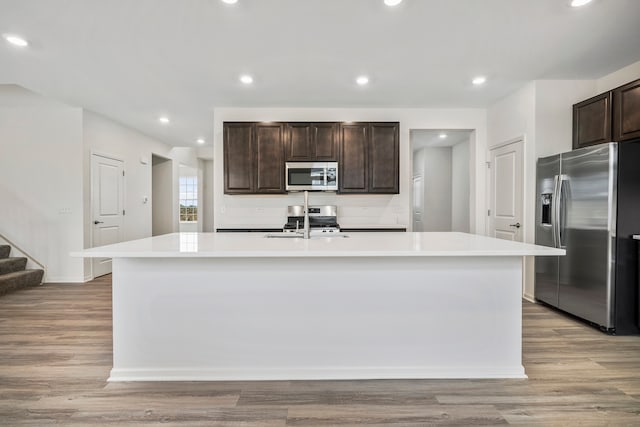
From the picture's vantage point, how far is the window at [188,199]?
980cm

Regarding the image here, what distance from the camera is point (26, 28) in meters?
2.63

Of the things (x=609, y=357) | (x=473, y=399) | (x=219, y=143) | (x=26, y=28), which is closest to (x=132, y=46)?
(x=26, y=28)

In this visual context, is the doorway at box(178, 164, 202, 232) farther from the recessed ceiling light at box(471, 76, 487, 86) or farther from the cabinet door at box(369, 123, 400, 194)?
the recessed ceiling light at box(471, 76, 487, 86)

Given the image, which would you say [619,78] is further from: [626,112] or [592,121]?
[626,112]

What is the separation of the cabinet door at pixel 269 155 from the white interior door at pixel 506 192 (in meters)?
2.83

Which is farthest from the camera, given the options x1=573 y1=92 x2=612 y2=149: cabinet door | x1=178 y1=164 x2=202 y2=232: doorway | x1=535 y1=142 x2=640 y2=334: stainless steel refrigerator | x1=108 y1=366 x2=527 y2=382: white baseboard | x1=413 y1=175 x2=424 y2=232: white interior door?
x1=178 y1=164 x2=202 y2=232: doorway

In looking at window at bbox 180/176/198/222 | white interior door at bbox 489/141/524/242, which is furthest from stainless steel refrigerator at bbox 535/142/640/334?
window at bbox 180/176/198/222

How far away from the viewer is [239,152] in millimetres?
4574

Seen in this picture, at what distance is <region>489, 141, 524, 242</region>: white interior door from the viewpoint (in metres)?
4.03

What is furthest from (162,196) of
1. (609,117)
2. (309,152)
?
(609,117)

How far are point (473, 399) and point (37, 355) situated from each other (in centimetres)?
296

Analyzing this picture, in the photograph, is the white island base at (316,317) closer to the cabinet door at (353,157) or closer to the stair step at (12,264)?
the cabinet door at (353,157)

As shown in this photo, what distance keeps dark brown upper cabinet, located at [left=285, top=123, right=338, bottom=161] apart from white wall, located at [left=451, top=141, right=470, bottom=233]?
141 inches

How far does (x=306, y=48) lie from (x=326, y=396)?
8.77 ft
